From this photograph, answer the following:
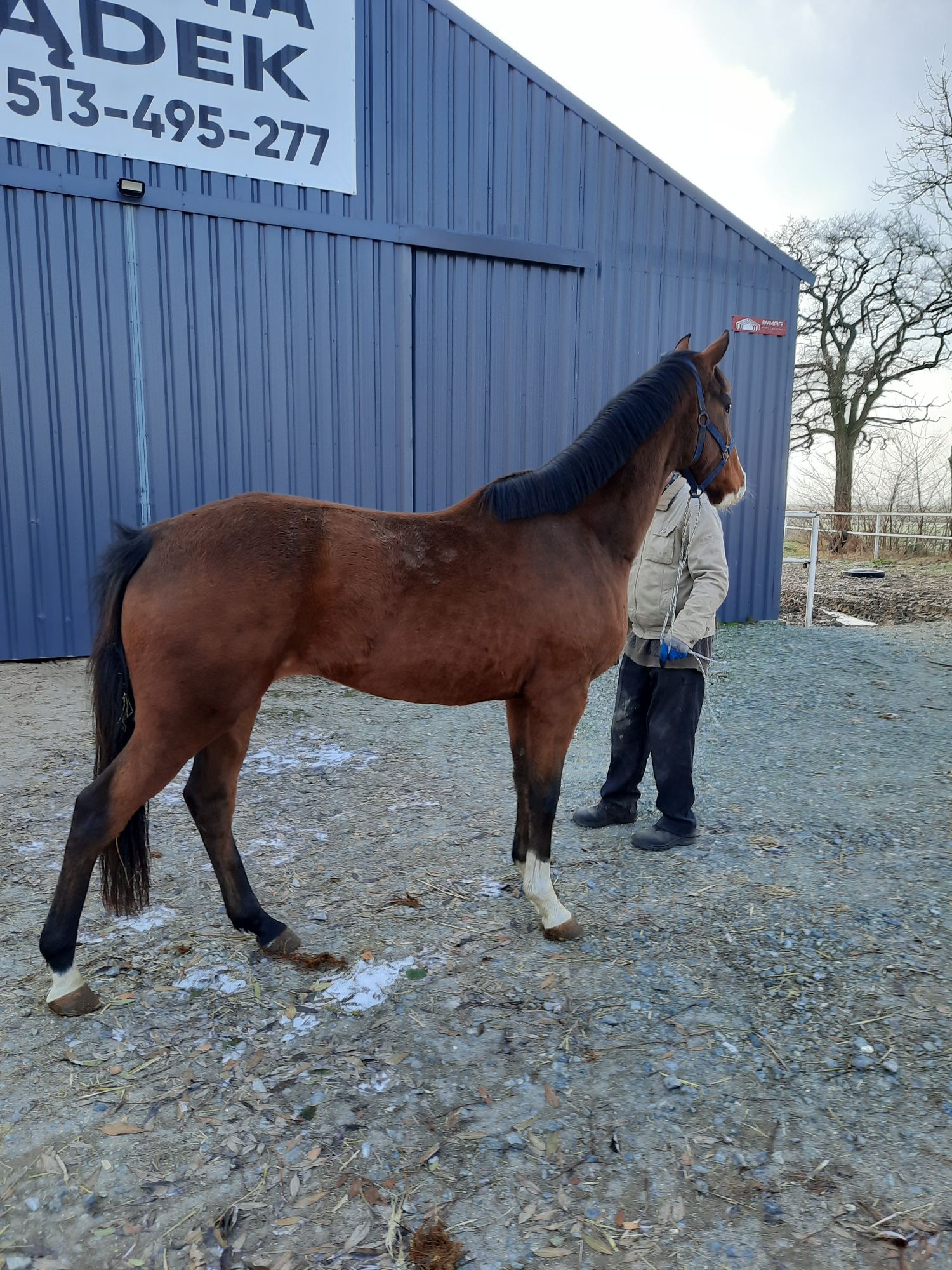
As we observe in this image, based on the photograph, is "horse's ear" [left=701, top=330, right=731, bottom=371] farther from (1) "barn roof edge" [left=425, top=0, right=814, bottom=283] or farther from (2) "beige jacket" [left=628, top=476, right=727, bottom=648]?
(1) "barn roof edge" [left=425, top=0, right=814, bottom=283]

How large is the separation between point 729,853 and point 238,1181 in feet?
8.29

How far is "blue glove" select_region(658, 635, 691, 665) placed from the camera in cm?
343

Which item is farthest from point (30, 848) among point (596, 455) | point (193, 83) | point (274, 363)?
point (193, 83)

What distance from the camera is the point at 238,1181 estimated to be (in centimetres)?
176

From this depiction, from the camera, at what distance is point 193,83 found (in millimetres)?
6539

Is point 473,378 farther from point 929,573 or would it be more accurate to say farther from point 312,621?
point 929,573

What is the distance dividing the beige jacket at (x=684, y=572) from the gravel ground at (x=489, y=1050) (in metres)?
1.09

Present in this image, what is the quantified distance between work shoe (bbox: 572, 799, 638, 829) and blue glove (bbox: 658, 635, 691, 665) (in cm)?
88

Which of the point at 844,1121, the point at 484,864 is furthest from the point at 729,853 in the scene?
the point at 844,1121

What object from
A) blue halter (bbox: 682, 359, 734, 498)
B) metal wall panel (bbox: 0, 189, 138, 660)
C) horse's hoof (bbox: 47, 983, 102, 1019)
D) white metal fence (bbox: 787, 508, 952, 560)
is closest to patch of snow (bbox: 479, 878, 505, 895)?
horse's hoof (bbox: 47, 983, 102, 1019)

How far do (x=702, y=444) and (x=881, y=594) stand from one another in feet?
35.8

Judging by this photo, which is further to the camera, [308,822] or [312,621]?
[308,822]

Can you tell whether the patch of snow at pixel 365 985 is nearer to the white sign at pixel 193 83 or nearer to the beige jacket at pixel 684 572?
the beige jacket at pixel 684 572

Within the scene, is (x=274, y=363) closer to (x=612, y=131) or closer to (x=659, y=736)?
(x=612, y=131)
